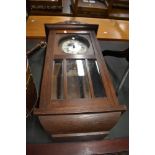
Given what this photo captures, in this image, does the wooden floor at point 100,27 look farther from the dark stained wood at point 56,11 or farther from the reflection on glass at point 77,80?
the reflection on glass at point 77,80

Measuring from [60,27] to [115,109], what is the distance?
54 centimetres

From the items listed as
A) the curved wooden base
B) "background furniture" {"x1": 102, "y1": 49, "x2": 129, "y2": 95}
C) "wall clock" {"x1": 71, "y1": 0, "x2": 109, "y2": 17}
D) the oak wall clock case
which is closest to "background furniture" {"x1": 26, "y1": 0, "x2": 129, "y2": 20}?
"wall clock" {"x1": 71, "y1": 0, "x2": 109, "y2": 17}

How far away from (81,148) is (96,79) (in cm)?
28

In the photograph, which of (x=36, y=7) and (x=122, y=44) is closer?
(x=122, y=44)

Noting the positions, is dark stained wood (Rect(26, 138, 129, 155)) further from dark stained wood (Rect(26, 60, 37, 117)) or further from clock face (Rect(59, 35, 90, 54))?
clock face (Rect(59, 35, 90, 54))

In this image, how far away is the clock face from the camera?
103cm

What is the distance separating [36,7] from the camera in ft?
5.33

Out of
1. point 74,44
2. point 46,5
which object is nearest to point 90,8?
point 46,5

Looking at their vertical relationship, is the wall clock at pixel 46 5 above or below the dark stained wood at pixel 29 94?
above

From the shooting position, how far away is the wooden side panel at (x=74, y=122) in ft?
2.53

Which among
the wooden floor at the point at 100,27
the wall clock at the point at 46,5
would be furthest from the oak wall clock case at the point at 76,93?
the wall clock at the point at 46,5
